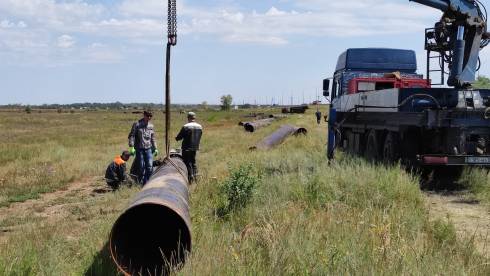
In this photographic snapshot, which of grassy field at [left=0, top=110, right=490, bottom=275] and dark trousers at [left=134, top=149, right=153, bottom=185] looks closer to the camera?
grassy field at [left=0, top=110, right=490, bottom=275]

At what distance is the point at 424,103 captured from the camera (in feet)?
38.2

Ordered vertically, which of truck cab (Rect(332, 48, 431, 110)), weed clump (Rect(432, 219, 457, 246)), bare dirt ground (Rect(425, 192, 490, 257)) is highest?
truck cab (Rect(332, 48, 431, 110))

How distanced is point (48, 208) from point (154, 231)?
5.50 meters

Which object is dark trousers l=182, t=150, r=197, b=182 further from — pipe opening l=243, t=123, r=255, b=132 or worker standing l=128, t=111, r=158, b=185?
pipe opening l=243, t=123, r=255, b=132

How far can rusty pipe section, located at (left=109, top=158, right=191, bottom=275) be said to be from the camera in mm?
5930

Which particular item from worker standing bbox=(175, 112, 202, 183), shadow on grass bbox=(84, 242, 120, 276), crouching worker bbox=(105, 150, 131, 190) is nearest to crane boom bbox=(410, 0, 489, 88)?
worker standing bbox=(175, 112, 202, 183)

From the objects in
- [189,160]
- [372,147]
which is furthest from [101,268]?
[372,147]

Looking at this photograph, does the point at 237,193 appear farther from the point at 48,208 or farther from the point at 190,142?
the point at 190,142

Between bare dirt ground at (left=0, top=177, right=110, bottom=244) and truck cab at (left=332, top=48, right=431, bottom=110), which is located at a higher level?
truck cab at (left=332, top=48, right=431, bottom=110)

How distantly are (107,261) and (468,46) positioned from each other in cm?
1022

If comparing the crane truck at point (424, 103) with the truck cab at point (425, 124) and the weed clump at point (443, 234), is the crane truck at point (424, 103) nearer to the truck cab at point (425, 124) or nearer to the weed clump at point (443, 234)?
the truck cab at point (425, 124)

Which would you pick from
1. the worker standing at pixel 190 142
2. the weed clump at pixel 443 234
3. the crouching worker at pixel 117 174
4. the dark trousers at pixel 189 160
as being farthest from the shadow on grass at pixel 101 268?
the dark trousers at pixel 189 160

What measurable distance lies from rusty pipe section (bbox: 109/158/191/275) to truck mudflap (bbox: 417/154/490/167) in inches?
213

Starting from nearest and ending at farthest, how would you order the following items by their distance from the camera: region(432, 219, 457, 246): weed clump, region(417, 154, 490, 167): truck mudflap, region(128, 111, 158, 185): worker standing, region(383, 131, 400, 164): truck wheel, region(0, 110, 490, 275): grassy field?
region(0, 110, 490, 275): grassy field → region(432, 219, 457, 246): weed clump → region(417, 154, 490, 167): truck mudflap → region(383, 131, 400, 164): truck wheel → region(128, 111, 158, 185): worker standing
